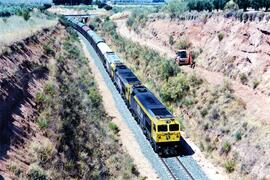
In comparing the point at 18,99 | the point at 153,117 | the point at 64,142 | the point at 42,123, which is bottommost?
the point at 153,117

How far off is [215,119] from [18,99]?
16854mm

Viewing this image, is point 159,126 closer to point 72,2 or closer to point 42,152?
point 42,152

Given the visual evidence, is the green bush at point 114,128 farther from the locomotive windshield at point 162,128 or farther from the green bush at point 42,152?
the green bush at point 42,152

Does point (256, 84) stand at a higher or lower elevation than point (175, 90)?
higher

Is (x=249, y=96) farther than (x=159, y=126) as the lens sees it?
Yes

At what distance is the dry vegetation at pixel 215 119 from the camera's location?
27344 mm

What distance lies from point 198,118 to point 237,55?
10.6 metres

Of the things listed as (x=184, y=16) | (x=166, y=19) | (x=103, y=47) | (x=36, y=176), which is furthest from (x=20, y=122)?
(x=166, y=19)

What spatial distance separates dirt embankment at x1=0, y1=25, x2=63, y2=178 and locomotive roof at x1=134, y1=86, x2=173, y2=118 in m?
8.36

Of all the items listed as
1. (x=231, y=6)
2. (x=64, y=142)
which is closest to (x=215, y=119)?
(x=64, y=142)

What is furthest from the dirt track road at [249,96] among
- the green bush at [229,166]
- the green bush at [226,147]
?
the green bush at [229,166]

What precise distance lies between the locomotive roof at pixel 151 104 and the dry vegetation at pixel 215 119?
4.66 m

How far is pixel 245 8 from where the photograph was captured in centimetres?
4775

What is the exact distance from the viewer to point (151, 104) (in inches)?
1240
